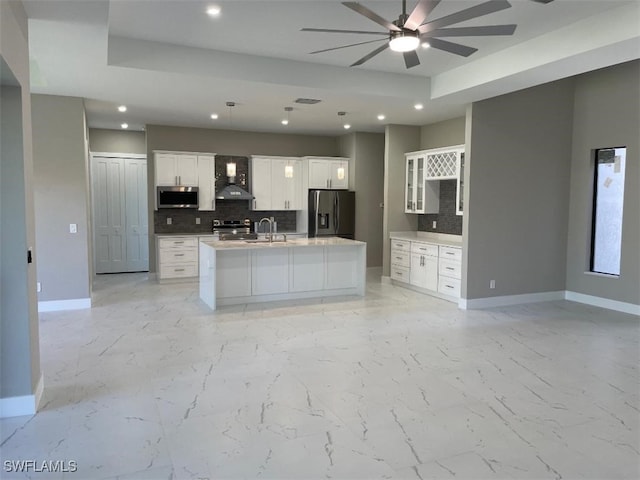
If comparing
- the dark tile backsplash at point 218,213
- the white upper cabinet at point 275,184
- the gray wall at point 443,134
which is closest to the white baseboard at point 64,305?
the dark tile backsplash at point 218,213

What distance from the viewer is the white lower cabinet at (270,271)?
6475 mm

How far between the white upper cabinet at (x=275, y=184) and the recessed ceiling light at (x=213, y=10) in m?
4.94

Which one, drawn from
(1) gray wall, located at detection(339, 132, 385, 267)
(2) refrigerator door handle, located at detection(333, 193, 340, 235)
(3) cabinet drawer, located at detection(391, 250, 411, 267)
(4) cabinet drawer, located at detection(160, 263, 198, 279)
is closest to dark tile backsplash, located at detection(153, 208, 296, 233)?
(4) cabinet drawer, located at detection(160, 263, 198, 279)

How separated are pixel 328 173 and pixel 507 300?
4247 mm

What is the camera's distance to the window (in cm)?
650

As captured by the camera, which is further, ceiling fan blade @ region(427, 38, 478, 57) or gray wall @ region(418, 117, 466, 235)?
gray wall @ region(418, 117, 466, 235)

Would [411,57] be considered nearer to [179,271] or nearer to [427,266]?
[427,266]

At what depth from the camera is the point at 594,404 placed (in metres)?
3.43

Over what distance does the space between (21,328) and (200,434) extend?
1.40m

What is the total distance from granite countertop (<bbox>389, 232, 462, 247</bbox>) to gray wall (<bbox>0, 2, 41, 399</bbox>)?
5574 millimetres

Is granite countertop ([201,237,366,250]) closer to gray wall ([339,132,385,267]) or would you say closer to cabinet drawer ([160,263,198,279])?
cabinet drawer ([160,263,198,279])

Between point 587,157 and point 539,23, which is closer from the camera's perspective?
point 539,23

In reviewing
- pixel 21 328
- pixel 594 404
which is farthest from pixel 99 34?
pixel 594 404

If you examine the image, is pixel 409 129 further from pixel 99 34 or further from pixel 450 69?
pixel 99 34
